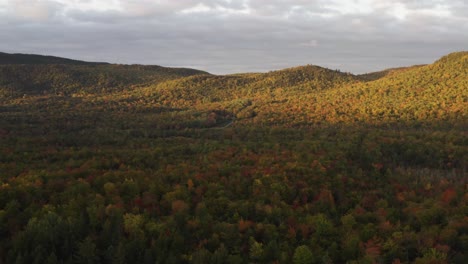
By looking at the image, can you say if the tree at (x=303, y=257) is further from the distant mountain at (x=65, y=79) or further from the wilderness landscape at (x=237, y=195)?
the distant mountain at (x=65, y=79)

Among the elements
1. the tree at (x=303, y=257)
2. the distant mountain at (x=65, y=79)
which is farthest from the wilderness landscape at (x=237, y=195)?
the distant mountain at (x=65, y=79)

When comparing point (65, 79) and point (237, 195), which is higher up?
point (65, 79)

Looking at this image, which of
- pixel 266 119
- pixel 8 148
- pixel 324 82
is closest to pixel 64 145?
pixel 8 148

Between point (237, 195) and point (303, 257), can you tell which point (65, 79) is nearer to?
point (237, 195)

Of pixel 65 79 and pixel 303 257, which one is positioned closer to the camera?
pixel 303 257

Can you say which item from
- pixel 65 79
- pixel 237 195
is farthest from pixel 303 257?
pixel 65 79

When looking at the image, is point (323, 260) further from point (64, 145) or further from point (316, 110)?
point (316, 110)

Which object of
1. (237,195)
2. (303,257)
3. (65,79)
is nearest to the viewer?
(303,257)

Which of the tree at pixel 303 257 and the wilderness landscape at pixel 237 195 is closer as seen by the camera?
the tree at pixel 303 257

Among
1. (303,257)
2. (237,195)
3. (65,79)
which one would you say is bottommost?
(303,257)

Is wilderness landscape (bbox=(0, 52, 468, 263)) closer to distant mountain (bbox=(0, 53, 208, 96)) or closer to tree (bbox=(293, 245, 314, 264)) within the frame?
tree (bbox=(293, 245, 314, 264))

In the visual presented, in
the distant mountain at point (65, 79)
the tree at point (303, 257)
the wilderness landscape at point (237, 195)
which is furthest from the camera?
the distant mountain at point (65, 79)
